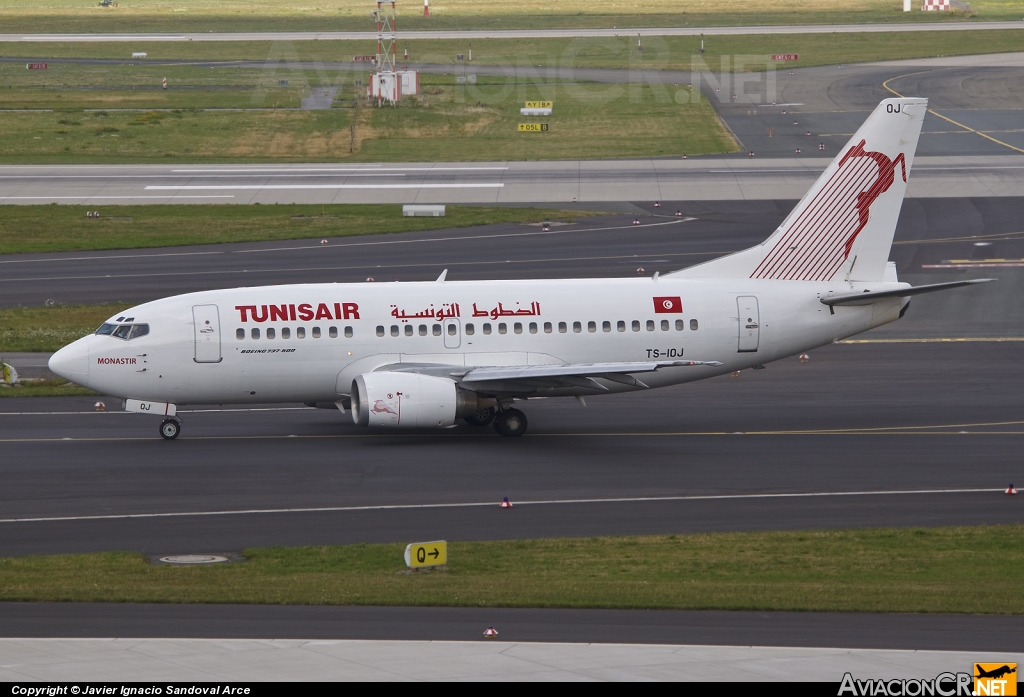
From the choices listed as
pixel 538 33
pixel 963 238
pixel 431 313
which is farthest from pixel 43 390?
pixel 538 33

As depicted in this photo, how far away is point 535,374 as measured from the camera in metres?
35.7

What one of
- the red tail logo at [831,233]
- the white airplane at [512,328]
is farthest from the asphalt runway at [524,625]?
the red tail logo at [831,233]

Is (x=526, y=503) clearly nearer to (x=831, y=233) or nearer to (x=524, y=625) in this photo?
(x=524, y=625)

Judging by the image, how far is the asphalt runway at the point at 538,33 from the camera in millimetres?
156125

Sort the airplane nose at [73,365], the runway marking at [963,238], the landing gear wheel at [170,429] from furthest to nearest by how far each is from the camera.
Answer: the runway marking at [963,238] → the landing gear wheel at [170,429] → the airplane nose at [73,365]

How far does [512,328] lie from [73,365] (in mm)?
12439

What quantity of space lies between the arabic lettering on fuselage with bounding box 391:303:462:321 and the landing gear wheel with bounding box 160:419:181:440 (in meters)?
7.02

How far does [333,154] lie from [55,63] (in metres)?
59.7

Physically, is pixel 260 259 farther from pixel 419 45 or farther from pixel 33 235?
pixel 419 45

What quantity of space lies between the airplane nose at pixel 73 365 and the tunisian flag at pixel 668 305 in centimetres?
1636

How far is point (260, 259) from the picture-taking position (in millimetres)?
61875

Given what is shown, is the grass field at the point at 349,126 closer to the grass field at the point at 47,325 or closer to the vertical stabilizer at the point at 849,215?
the grass field at the point at 47,325

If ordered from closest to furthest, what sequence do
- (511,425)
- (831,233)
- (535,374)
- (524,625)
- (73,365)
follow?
(524,625) → (535,374) → (73,365) → (511,425) → (831,233)

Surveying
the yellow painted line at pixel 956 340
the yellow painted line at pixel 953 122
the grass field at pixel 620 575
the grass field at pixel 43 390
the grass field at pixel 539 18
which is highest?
the grass field at pixel 539 18
